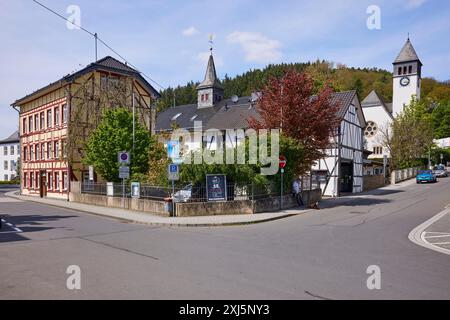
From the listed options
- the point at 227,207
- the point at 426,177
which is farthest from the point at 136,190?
the point at 426,177

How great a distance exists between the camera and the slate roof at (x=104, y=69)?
30930mm

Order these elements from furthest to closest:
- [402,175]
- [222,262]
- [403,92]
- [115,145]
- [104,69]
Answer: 1. [403,92]
2. [402,175]
3. [104,69]
4. [115,145]
5. [222,262]

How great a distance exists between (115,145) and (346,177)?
19.1m

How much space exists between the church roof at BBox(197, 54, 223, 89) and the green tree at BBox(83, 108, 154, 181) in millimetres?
30939

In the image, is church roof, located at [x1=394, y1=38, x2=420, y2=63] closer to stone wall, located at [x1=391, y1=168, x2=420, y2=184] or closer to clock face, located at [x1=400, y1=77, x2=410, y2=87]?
clock face, located at [x1=400, y1=77, x2=410, y2=87]

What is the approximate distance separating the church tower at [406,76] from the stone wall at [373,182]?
3186 cm

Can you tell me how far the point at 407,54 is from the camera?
68.3 m

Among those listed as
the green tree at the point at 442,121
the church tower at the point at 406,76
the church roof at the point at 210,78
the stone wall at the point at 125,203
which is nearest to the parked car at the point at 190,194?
the stone wall at the point at 125,203

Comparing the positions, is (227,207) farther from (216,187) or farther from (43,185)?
(43,185)

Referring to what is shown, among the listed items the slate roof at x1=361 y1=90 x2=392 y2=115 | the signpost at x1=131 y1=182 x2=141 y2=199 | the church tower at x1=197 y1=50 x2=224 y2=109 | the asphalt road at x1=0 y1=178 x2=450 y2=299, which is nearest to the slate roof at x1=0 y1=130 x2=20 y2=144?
the church tower at x1=197 y1=50 x2=224 y2=109

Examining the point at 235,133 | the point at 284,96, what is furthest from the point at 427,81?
the point at 284,96

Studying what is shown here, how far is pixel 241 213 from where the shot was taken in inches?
742

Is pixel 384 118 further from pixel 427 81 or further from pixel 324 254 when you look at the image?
pixel 324 254

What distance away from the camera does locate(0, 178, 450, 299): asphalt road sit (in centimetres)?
629
